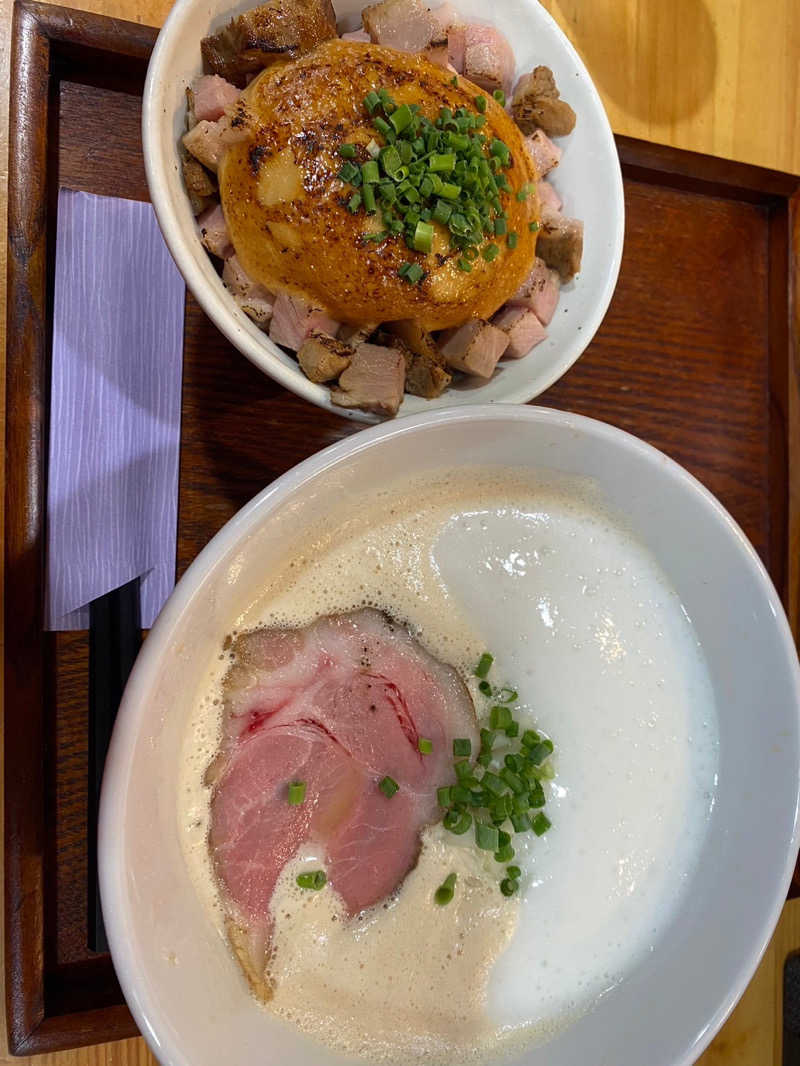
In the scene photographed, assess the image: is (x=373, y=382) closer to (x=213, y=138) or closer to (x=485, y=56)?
(x=213, y=138)

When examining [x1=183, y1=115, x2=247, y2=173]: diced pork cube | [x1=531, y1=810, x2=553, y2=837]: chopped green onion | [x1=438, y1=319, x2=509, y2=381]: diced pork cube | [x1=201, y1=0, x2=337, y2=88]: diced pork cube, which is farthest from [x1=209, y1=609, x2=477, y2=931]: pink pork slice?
[x1=201, y1=0, x2=337, y2=88]: diced pork cube

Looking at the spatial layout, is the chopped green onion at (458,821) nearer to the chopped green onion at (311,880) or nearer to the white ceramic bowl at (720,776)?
the chopped green onion at (311,880)

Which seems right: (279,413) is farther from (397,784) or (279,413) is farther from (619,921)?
(619,921)

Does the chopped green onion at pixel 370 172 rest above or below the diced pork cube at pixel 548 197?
above

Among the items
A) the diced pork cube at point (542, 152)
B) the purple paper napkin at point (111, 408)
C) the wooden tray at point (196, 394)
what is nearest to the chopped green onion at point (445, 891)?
the wooden tray at point (196, 394)

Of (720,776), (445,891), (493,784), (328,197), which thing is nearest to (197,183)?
(328,197)

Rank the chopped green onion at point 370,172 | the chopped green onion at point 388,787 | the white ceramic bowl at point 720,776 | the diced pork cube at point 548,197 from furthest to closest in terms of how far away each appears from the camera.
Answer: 1. the diced pork cube at point 548,197
2. the chopped green onion at point 388,787
3. the chopped green onion at point 370,172
4. the white ceramic bowl at point 720,776
